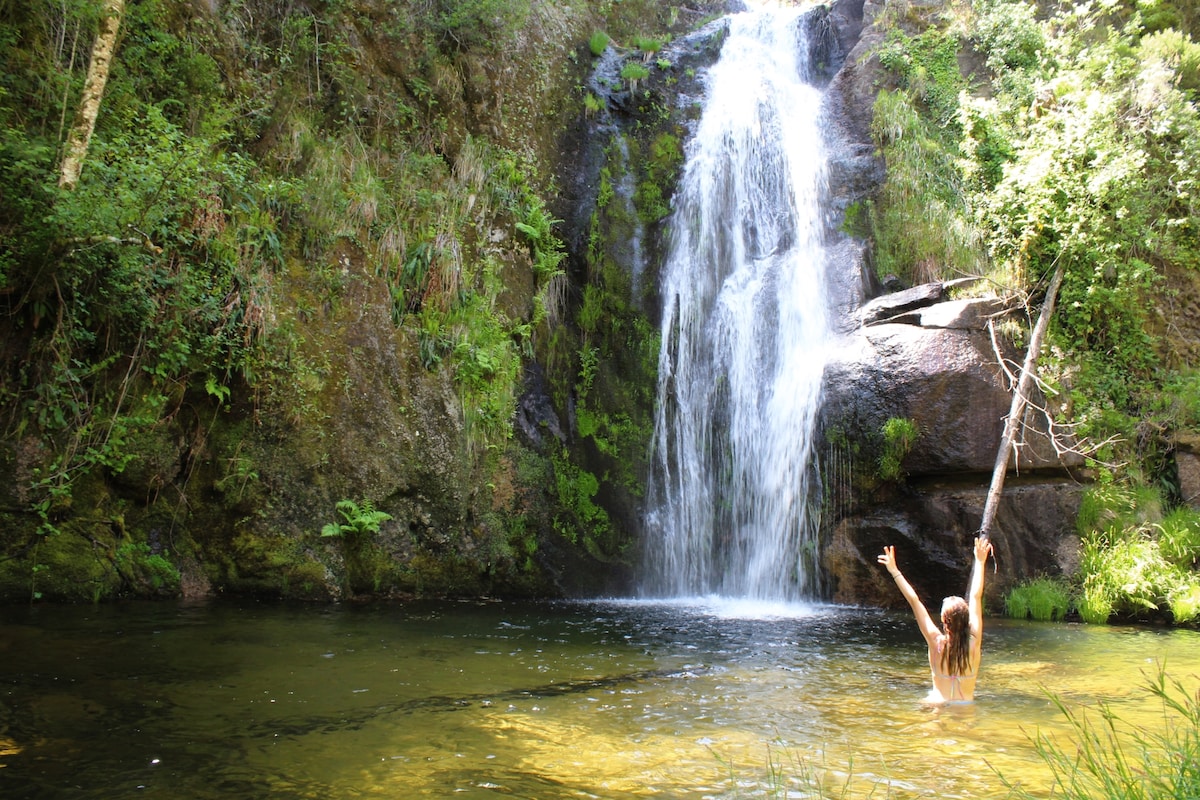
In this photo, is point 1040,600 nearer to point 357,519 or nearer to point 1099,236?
point 1099,236

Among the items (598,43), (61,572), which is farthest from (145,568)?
(598,43)

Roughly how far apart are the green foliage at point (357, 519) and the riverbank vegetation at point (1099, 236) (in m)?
7.19

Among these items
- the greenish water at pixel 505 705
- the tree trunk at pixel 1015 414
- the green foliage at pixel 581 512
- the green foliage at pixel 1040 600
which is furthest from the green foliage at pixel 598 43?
the green foliage at pixel 1040 600

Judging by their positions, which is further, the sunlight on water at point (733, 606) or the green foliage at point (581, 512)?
the green foliage at point (581, 512)

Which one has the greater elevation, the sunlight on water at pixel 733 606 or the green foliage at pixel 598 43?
the green foliage at pixel 598 43

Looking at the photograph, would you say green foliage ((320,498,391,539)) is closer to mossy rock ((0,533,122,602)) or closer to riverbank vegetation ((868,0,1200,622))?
mossy rock ((0,533,122,602))

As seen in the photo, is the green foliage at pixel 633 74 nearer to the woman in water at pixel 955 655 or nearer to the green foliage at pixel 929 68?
the green foliage at pixel 929 68

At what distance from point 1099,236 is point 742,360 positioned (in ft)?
16.0

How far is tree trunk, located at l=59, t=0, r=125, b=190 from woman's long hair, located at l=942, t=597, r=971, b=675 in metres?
7.64

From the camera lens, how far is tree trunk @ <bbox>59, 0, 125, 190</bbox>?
22.2 ft

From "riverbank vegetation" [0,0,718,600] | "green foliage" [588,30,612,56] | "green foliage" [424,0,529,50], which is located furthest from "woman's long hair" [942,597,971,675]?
"green foliage" [588,30,612,56]

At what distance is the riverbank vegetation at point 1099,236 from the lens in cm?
891

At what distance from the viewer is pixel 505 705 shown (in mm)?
4496

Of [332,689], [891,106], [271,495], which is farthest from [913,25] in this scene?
[332,689]
